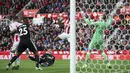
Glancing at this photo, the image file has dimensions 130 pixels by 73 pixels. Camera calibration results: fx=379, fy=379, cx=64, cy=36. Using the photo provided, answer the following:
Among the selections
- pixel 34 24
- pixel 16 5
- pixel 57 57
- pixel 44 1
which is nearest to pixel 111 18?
pixel 57 57

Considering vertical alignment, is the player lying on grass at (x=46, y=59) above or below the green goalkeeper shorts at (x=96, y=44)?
below

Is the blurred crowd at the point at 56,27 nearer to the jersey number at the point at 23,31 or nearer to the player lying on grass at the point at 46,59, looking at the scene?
the player lying on grass at the point at 46,59

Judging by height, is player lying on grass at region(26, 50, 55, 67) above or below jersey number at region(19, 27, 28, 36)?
below

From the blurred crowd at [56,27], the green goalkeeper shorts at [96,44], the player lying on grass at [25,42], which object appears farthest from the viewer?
the player lying on grass at [25,42]

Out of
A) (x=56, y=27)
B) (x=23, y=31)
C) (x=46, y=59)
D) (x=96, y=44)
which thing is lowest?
(x=56, y=27)

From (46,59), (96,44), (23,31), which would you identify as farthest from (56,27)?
(96,44)

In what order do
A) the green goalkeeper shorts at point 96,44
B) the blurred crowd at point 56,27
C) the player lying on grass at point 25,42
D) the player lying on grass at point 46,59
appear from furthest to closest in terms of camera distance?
the player lying on grass at point 46,59, the player lying on grass at point 25,42, the green goalkeeper shorts at point 96,44, the blurred crowd at point 56,27

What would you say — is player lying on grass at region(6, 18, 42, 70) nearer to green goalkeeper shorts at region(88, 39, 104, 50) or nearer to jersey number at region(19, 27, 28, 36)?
jersey number at region(19, 27, 28, 36)

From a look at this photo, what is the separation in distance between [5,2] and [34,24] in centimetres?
425

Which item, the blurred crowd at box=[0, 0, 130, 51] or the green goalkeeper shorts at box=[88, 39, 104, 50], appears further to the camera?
the green goalkeeper shorts at box=[88, 39, 104, 50]

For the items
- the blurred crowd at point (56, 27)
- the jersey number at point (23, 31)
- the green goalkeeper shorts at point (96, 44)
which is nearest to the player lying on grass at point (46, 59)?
the jersey number at point (23, 31)

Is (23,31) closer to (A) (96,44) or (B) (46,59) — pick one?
(B) (46,59)

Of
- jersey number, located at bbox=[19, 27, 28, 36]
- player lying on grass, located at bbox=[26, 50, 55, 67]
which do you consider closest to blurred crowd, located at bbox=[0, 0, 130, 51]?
player lying on grass, located at bbox=[26, 50, 55, 67]

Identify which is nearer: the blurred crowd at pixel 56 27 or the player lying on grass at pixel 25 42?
the blurred crowd at pixel 56 27
